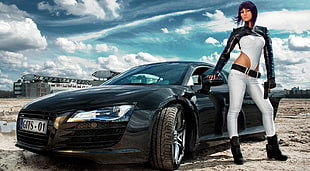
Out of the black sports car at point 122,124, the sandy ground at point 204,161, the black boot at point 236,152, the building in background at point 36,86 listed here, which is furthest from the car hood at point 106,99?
the building in background at point 36,86

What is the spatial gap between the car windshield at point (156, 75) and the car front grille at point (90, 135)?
3.23 feet

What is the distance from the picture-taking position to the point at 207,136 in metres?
3.07

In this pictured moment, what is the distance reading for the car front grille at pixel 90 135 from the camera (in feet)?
7.38

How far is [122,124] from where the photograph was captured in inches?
90.1

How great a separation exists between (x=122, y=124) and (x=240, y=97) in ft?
4.79

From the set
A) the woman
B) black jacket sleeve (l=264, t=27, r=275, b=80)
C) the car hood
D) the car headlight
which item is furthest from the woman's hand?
the car headlight

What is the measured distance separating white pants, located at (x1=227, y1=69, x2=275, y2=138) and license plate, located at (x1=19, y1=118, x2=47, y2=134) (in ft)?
6.30

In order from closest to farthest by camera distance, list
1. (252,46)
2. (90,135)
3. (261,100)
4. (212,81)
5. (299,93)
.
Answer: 1. (90,135)
2. (212,81)
3. (252,46)
4. (261,100)
5. (299,93)

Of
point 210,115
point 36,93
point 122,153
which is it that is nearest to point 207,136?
point 210,115

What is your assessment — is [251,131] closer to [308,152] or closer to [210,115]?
[308,152]

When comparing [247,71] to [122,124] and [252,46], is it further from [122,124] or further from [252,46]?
[122,124]

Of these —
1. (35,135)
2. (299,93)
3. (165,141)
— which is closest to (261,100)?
(165,141)

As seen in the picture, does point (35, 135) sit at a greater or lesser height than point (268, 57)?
lesser

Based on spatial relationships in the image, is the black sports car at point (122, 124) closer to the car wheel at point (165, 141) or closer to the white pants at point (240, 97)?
the car wheel at point (165, 141)
